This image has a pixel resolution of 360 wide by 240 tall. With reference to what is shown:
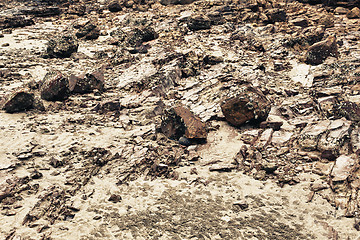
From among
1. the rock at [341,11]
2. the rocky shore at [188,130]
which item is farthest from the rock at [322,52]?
the rock at [341,11]

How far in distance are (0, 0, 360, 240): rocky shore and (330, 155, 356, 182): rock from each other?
42 mm

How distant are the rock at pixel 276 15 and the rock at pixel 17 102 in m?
15.1

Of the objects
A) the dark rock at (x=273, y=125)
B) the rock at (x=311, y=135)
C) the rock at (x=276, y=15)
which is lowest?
the dark rock at (x=273, y=125)

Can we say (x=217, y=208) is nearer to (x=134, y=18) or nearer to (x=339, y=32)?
(x=339, y=32)

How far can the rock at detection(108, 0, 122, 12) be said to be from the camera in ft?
75.5

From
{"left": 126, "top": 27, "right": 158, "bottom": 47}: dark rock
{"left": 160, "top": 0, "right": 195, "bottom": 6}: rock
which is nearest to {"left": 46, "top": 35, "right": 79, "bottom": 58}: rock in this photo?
{"left": 126, "top": 27, "right": 158, "bottom": 47}: dark rock

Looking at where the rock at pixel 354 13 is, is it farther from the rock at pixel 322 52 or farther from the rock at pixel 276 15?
the rock at pixel 322 52

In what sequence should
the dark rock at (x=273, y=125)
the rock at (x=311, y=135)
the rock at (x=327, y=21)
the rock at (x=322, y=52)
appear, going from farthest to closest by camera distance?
1. the rock at (x=327, y=21)
2. the rock at (x=322, y=52)
3. the dark rock at (x=273, y=125)
4. the rock at (x=311, y=135)

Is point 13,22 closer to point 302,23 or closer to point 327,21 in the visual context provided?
point 302,23

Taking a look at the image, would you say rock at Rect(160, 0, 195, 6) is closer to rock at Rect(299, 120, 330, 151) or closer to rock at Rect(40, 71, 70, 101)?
rock at Rect(40, 71, 70, 101)

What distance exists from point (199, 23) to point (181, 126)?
417 inches

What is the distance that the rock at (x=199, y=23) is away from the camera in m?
18.2

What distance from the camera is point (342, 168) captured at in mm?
7887

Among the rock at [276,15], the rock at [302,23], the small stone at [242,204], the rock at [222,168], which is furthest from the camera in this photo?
the rock at [276,15]
